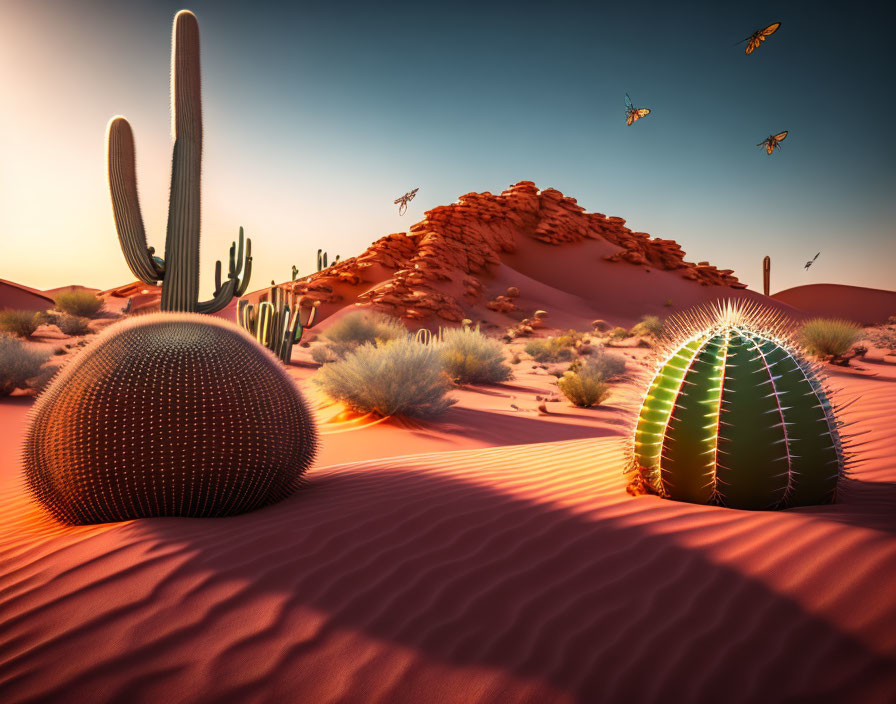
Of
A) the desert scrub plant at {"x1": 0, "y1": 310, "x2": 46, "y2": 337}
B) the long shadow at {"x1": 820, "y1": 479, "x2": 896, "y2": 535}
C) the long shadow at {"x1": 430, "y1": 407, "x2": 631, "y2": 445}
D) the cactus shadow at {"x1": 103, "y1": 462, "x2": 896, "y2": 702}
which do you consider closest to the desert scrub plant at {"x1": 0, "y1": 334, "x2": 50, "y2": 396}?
the long shadow at {"x1": 430, "y1": 407, "x2": 631, "y2": 445}

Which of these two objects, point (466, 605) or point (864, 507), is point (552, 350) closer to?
point (864, 507)

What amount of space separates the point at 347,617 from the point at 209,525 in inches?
56.0

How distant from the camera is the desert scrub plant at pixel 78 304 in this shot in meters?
29.1

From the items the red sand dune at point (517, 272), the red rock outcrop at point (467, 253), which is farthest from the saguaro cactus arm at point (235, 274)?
the red sand dune at point (517, 272)

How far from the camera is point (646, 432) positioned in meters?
3.51

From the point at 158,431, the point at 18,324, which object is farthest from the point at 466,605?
the point at 18,324

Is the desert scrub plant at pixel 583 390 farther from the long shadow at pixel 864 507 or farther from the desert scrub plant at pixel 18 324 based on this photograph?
the desert scrub plant at pixel 18 324

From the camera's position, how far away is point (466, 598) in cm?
244

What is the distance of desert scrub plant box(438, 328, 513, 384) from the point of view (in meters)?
13.2

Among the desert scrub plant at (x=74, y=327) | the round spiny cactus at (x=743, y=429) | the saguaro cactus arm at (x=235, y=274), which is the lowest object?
the round spiny cactus at (x=743, y=429)

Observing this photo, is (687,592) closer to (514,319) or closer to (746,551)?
(746,551)

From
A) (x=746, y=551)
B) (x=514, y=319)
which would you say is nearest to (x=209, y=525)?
(x=746, y=551)

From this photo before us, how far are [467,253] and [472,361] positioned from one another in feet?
113

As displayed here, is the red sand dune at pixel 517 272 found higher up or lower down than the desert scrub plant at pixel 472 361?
higher up
